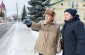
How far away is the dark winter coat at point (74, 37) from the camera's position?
16.7 ft

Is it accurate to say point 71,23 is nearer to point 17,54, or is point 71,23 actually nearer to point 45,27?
point 45,27

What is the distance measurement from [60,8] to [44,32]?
5990 centimetres

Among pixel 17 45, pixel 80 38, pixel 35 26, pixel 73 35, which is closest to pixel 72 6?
pixel 17 45

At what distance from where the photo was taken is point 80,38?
511 centimetres

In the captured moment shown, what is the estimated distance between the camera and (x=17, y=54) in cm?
1129

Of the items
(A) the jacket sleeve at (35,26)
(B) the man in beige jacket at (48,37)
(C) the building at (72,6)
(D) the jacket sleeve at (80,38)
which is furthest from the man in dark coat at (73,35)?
(C) the building at (72,6)

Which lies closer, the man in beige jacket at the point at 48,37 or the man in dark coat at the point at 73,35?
the man in dark coat at the point at 73,35

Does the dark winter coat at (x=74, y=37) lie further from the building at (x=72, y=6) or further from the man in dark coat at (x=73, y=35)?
the building at (x=72, y=6)

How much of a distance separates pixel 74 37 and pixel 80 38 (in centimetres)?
18

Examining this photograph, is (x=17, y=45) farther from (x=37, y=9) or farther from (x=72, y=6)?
(x=72, y=6)

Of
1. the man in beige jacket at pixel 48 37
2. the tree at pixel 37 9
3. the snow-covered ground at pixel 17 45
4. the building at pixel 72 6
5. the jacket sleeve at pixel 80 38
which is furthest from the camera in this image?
the building at pixel 72 6

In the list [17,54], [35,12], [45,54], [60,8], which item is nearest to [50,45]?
[45,54]

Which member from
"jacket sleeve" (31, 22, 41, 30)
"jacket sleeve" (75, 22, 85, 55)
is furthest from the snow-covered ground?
"jacket sleeve" (75, 22, 85, 55)

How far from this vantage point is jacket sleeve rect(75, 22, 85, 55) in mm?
5059
